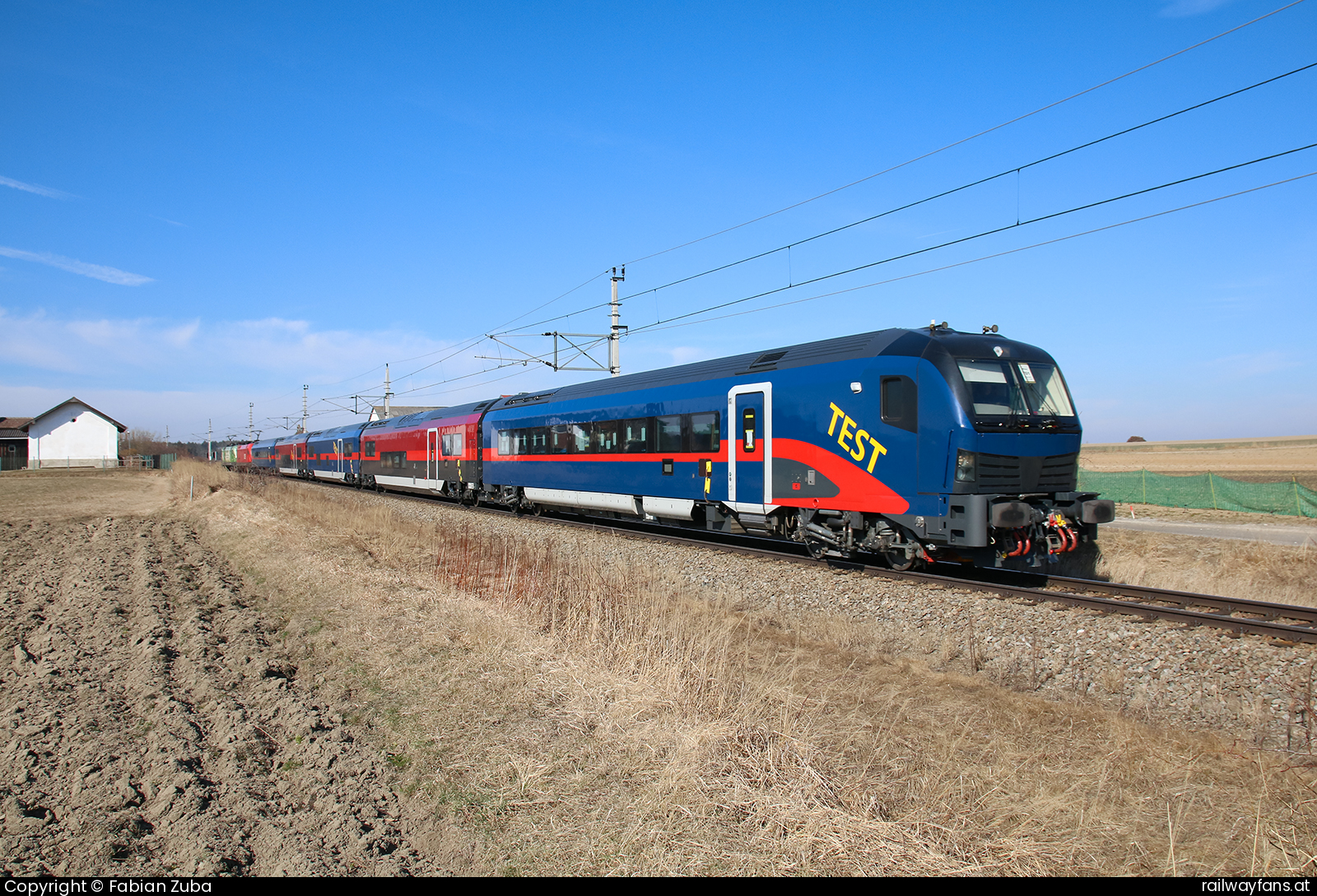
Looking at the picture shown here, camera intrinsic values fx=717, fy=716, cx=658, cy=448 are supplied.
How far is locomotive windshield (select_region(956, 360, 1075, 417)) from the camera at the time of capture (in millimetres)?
9539

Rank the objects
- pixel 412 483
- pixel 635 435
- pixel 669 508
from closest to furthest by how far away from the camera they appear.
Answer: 1. pixel 669 508
2. pixel 635 435
3. pixel 412 483

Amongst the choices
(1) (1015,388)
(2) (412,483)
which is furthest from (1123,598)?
(2) (412,483)

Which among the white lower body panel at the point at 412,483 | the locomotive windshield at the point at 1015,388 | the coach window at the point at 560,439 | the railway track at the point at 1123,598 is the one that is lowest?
the railway track at the point at 1123,598

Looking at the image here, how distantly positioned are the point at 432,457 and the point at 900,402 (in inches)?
829

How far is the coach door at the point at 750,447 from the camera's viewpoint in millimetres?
12242

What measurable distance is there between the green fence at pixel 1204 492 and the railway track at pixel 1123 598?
34.4 ft

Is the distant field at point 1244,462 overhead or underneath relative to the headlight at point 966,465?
underneath

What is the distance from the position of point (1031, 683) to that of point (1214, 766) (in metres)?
1.78

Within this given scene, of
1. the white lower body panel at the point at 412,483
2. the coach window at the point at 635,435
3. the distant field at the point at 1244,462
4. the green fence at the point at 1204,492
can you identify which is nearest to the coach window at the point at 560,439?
the coach window at the point at 635,435

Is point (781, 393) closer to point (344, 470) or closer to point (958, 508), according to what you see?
point (958, 508)

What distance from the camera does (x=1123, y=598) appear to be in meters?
9.54

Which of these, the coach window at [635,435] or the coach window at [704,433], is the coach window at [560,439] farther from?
the coach window at [704,433]

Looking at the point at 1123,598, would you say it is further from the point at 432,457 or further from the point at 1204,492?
the point at 432,457

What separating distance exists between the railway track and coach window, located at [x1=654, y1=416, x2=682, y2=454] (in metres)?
2.48
